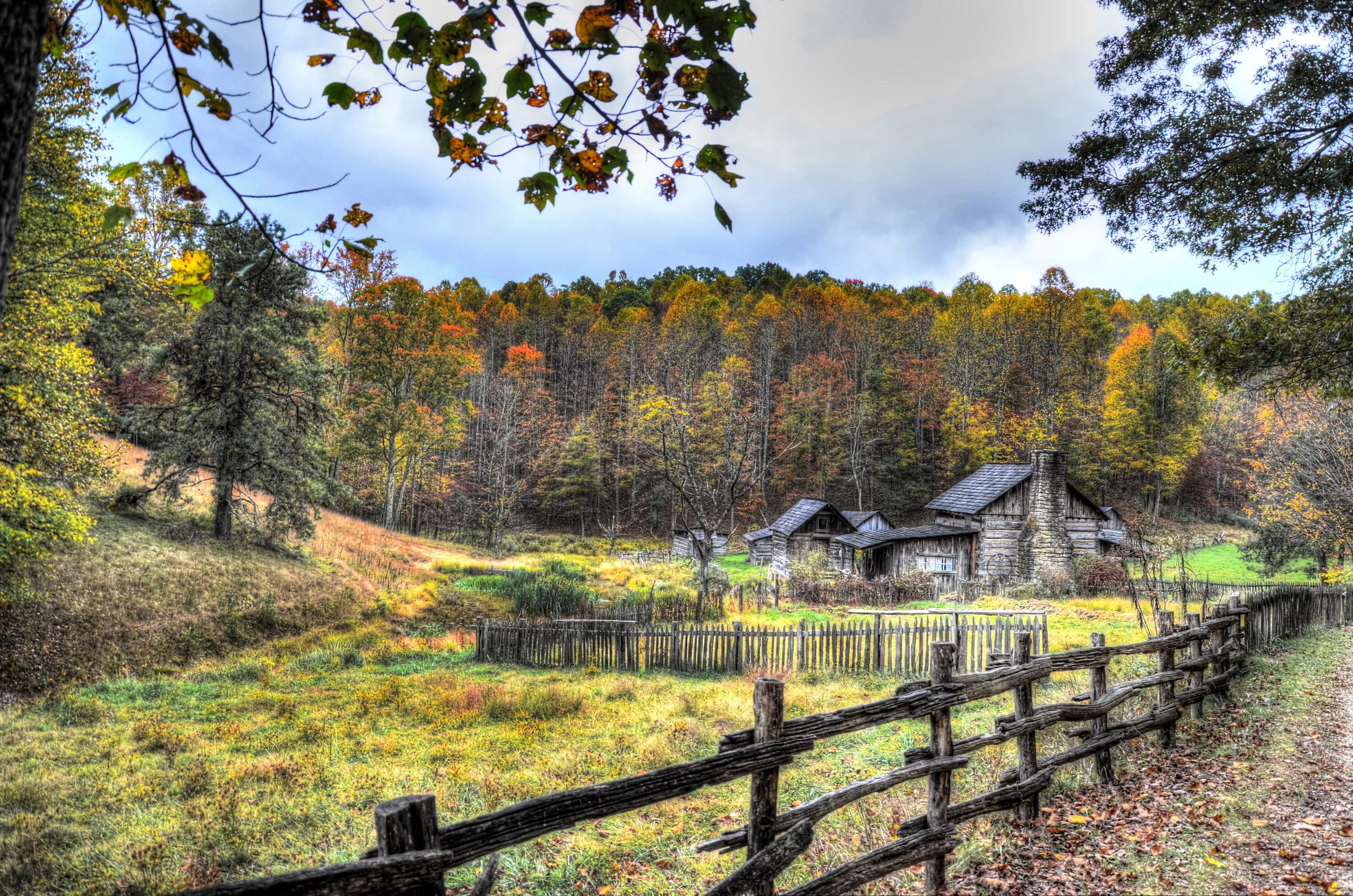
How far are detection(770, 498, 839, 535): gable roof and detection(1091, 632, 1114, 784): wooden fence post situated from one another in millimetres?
27156

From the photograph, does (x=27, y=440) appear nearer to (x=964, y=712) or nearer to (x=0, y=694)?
(x=0, y=694)

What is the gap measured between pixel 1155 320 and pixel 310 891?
235ft

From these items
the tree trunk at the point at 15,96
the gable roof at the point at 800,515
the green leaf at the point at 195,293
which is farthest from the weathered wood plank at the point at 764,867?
the gable roof at the point at 800,515

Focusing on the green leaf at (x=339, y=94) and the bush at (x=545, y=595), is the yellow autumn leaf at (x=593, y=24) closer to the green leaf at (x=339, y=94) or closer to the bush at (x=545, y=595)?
the green leaf at (x=339, y=94)

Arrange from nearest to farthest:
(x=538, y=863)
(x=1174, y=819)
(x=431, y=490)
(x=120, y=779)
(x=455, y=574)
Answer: (x=1174, y=819)
(x=538, y=863)
(x=120, y=779)
(x=455, y=574)
(x=431, y=490)

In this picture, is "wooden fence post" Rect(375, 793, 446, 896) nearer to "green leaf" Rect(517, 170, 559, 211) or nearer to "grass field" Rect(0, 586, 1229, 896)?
"green leaf" Rect(517, 170, 559, 211)

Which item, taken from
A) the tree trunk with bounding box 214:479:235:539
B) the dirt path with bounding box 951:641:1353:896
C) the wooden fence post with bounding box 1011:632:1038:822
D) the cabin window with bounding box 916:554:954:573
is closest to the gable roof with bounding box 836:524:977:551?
the cabin window with bounding box 916:554:954:573

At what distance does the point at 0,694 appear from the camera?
1080cm

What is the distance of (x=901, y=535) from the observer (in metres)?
29.1

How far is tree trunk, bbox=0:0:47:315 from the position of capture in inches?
58.9

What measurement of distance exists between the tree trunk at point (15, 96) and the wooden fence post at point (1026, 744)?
6337mm

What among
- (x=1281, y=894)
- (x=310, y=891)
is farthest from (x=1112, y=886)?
(x=310, y=891)

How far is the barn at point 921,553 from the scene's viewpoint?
27.8 meters

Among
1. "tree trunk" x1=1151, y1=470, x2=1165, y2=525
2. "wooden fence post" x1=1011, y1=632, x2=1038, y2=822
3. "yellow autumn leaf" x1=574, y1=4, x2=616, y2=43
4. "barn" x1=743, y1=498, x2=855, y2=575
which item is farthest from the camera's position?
"tree trunk" x1=1151, y1=470, x2=1165, y2=525
